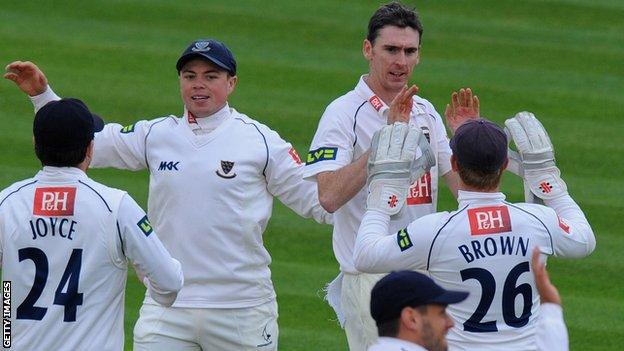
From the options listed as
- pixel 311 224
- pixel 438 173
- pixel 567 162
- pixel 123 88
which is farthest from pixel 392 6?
pixel 123 88

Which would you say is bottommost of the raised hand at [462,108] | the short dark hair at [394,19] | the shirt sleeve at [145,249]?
the shirt sleeve at [145,249]

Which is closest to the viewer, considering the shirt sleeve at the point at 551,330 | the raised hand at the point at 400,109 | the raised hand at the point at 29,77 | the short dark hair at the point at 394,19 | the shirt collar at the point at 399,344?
the shirt collar at the point at 399,344

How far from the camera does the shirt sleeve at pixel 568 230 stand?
4980 millimetres

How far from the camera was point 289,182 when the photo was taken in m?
6.07

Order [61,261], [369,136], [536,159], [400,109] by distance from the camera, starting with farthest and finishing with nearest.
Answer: [369,136] → [400,109] → [536,159] → [61,261]

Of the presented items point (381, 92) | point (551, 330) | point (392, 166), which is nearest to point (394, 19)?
point (381, 92)

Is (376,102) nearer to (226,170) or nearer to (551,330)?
(226,170)

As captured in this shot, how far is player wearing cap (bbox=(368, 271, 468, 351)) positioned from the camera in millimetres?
3979

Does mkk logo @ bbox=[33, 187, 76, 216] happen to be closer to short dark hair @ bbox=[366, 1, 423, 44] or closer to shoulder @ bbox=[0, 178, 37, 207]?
shoulder @ bbox=[0, 178, 37, 207]

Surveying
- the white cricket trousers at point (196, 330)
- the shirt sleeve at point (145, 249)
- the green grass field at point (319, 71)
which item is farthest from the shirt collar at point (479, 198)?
the green grass field at point (319, 71)

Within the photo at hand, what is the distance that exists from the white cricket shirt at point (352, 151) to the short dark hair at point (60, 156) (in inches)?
49.7

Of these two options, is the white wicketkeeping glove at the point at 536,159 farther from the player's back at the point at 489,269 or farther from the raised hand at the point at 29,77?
the raised hand at the point at 29,77

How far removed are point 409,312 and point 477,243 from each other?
89cm

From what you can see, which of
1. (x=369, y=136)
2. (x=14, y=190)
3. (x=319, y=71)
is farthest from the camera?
(x=319, y=71)
